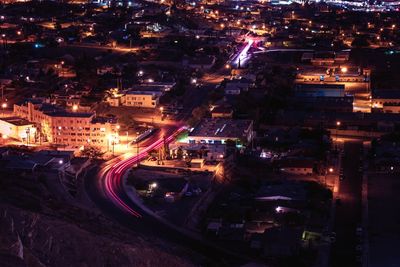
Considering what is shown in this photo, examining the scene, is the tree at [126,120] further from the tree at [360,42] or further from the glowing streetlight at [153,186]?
the tree at [360,42]

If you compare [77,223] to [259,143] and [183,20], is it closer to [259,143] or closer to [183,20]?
[259,143]

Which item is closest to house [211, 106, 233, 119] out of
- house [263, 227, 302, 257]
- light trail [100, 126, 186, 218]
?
light trail [100, 126, 186, 218]

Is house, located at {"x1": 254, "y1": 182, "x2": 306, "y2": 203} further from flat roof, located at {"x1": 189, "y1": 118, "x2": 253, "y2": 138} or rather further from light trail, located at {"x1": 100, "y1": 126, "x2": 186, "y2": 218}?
flat roof, located at {"x1": 189, "y1": 118, "x2": 253, "y2": 138}

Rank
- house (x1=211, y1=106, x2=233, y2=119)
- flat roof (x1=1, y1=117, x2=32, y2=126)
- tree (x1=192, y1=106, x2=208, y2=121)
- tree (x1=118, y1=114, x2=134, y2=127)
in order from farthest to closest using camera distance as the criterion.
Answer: tree (x1=192, y1=106, x2=208, y2=121) < house (x1=211, y1=106, x2=233, y2=119) < tree (x1=118, y1=114, x2=134, y2=127) < flat roof (x1=1, y1=117, x2=32, y2=126)

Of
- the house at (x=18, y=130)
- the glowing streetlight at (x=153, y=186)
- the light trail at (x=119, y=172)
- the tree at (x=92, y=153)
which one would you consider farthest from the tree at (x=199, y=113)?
the glowing streetlight at (x=153, y=186)

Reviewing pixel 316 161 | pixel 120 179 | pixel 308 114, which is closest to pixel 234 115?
pixel 308 114
